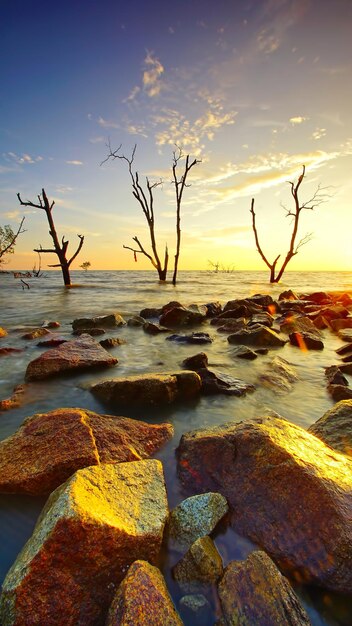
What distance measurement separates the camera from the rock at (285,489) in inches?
66.8

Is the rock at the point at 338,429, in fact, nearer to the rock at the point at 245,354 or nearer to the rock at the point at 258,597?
the rock at the point at 258,597

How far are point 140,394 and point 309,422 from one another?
197 cm

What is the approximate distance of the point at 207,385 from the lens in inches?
166

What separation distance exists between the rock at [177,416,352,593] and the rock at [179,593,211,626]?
489mm

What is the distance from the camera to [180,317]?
921cm

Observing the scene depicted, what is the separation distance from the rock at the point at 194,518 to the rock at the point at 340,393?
2.70m

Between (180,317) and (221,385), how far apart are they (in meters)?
5.05

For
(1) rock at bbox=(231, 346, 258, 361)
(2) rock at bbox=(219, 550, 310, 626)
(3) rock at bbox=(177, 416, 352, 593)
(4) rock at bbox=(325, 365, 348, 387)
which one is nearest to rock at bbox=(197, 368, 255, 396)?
(4) rock at bbox=(325, 365, 348, 387)

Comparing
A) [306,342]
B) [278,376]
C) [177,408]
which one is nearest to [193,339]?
[306,342]

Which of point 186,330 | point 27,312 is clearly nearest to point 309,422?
point 186,330

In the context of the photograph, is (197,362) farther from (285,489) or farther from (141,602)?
(141,602)

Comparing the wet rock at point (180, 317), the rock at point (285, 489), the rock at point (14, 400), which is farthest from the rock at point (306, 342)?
the rock at point (14, 400)

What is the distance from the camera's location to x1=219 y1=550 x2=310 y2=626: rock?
1.38m

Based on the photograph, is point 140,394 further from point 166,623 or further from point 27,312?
point 27,312
